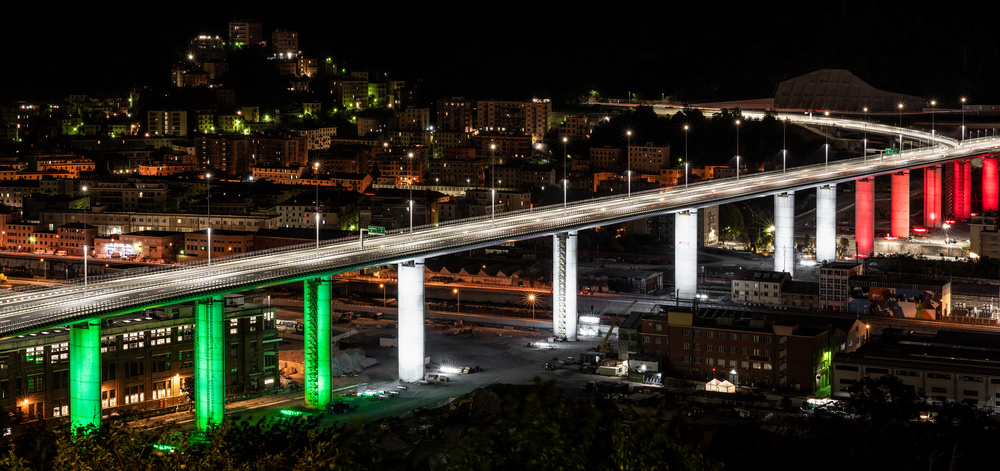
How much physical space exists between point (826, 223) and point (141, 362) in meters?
24.5

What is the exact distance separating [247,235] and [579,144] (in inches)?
861

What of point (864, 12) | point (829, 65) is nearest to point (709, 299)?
point (829, 65)

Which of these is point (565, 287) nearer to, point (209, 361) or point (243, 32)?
point (209, 361)

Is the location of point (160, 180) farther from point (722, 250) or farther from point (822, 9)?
point (822, 9)

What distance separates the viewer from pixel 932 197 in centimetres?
4962

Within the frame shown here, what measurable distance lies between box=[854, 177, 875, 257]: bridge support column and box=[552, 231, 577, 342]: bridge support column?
15764 millimetres

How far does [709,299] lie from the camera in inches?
1467

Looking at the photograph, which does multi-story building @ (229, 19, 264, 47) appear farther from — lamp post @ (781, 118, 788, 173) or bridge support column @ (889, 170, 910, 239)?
bridge support column @ (889, 170, 910, 239)

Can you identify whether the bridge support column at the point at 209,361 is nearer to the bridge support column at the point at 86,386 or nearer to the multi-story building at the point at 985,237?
the bridge support column at the point at 86,386

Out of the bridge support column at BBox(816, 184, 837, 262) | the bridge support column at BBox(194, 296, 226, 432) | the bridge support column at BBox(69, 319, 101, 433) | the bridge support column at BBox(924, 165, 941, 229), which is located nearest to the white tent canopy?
the bridge support column at BBox(194, 296, 226, 432)

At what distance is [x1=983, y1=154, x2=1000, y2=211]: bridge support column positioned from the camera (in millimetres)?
50969

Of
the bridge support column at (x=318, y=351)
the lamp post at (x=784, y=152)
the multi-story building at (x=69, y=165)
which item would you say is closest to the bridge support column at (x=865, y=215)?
the lamp post at (x=784, y=152)

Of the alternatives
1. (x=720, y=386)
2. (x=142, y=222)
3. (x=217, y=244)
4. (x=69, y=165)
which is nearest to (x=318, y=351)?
(x=720, y=386)

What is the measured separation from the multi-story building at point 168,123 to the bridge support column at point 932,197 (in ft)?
129
